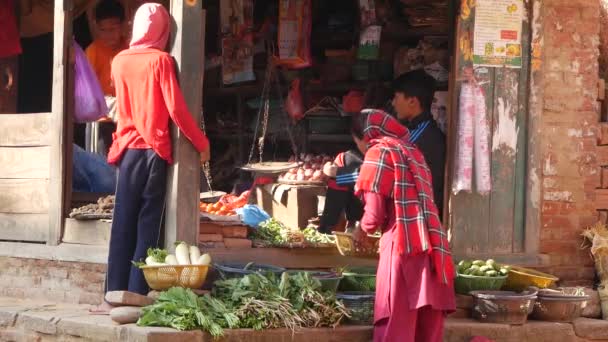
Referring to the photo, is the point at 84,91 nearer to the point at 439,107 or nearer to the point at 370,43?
the point at 439,107

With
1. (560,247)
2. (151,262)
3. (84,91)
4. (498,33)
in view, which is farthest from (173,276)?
(560,247)

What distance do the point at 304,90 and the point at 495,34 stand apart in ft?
10.2

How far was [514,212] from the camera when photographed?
30.6 feet

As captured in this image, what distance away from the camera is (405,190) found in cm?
739

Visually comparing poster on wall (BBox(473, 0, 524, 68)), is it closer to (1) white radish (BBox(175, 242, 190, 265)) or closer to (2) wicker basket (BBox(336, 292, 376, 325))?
(2) wicker basket (BBox(336, 292, 376, 325))

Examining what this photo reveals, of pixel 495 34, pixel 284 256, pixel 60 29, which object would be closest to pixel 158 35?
pixel 60 29

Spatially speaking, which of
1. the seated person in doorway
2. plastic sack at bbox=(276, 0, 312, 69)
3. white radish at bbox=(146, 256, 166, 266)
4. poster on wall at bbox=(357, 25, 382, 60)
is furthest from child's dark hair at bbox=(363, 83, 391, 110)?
white radish at bbox=(146, 256, 166, 266)

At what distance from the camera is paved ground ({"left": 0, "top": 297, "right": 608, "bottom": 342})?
7188 mm

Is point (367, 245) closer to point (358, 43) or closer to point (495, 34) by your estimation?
point (495, 34)

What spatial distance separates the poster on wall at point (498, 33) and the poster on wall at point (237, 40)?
3262 mm

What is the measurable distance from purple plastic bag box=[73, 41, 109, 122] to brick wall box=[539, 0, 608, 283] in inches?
149

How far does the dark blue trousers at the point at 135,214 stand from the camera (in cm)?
783

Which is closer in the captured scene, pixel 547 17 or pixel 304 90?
pixel 547 17

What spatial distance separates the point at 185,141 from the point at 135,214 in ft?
2.13
